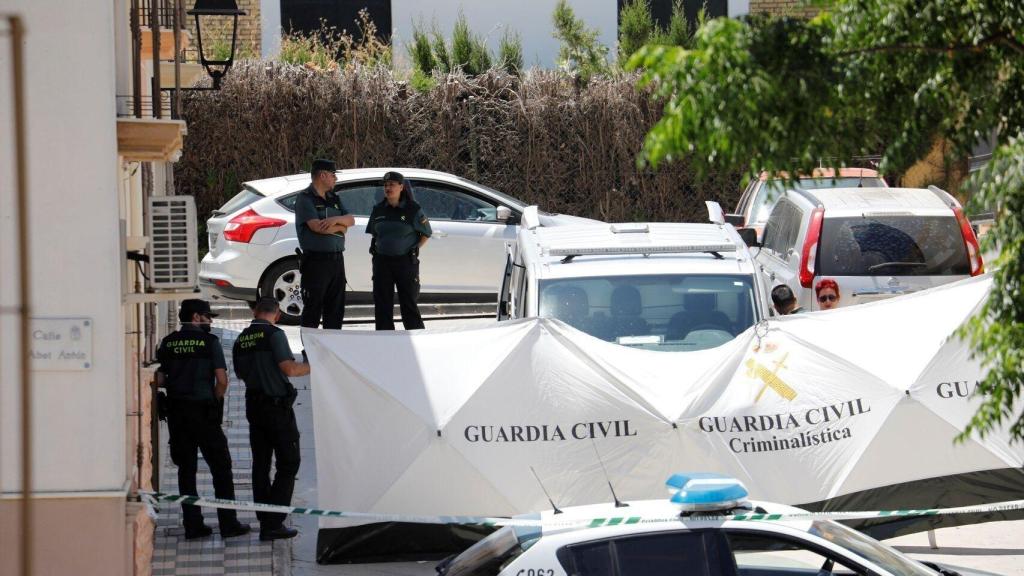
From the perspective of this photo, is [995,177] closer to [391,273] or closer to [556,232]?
[556,232]

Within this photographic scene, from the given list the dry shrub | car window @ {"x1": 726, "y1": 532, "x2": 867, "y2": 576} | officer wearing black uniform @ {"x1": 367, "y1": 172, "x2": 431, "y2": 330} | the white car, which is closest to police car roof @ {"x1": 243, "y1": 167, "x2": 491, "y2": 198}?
the white car

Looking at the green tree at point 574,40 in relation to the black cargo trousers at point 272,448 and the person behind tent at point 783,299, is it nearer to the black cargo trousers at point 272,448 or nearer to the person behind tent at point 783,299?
the person behind tent at point 783,299

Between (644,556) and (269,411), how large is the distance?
13.3ft

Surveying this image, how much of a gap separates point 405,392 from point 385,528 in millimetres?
942

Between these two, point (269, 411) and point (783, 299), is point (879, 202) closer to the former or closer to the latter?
point (783, 299)

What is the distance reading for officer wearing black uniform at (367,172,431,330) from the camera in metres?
14.1

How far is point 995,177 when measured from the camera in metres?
5.18

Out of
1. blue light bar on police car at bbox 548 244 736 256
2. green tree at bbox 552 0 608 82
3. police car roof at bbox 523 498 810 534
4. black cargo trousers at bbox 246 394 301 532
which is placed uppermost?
green tree at bbox 552 0 608 82

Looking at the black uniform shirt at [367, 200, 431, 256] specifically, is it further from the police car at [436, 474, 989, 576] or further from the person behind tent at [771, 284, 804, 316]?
the police car at [436, 474, 989, 576]

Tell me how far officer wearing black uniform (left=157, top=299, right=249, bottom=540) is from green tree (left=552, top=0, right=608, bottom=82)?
1600 centimetres

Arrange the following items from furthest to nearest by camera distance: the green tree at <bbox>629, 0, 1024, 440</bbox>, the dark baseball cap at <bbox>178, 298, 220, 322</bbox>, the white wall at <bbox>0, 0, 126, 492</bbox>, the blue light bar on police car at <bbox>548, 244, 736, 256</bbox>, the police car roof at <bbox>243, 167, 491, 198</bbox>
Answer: the police car roof at <bbox>243, 167, 491, 198</bbox> < the blue light bar on police car at <bbox>548, 244, 736, 256</bbox> < the dark baseball cap at <bbox>178, 298, 220, 322</bbox> < the white wall at <bbox>0, 0, 126, 492</bbox> < the green tree at <bbox>629, 0, 1024, 440</bbox>

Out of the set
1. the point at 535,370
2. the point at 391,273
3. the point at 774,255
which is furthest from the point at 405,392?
the point at 774,255

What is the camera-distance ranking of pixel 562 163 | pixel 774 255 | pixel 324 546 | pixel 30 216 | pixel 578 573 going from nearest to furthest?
pixel 578 573, pixel 30 216, pixel 324 546, pixel 774 255, pixel 562 163

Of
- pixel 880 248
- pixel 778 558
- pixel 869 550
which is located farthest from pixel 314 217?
pixel 869 550
